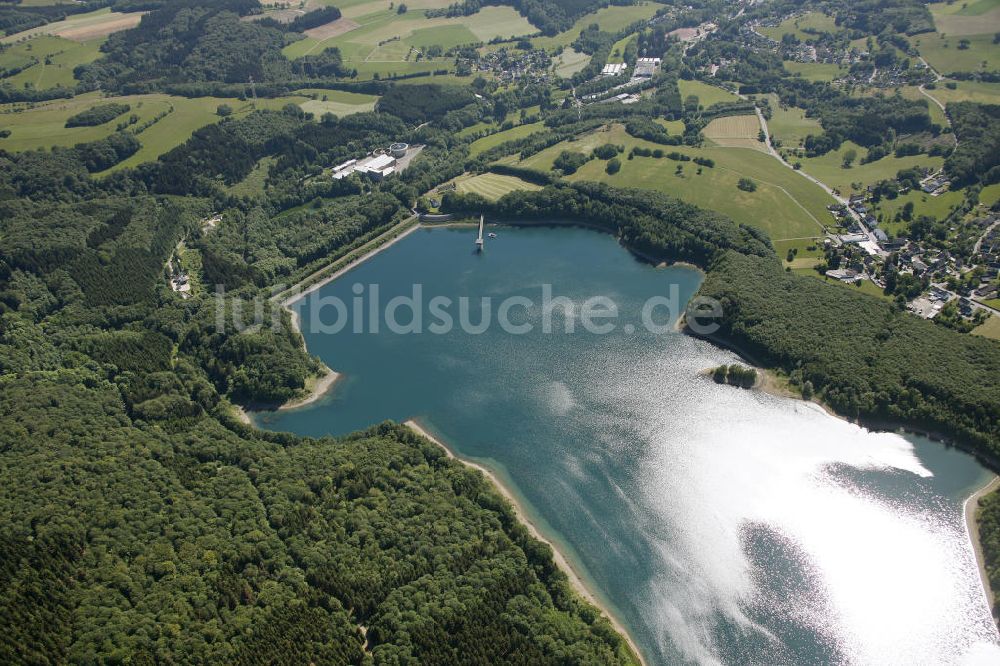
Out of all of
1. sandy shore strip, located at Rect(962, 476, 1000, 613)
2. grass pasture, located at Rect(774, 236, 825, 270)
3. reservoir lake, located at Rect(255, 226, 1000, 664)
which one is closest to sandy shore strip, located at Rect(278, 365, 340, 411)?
reservoir lake, located at Rect(255, 226, 1000, 664)

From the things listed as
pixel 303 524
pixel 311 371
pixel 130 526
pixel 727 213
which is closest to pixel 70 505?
pixel 130 526

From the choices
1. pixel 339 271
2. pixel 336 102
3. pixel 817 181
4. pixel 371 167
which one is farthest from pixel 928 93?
pixel 336 102

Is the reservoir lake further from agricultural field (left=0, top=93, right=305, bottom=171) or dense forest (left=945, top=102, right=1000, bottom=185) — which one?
agricultural field (left=0, top=93, right=305, bottom=171)

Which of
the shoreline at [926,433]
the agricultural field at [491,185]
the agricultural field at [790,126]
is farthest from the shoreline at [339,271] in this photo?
the agricultural field at [790,126]

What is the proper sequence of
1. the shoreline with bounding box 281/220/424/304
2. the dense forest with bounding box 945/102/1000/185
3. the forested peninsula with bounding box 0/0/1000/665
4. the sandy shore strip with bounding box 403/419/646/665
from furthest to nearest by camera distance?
the dense forest with bounding box 945/102/1000/185 < the shoreline with bounding box 281/220/424/304 < the sandy shore strip with bounding box 403/419/646/665 < the forested peninsula with bounding box 0/0/1000/665

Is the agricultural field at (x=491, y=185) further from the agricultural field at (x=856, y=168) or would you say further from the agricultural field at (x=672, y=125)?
the agricultural field at (x=856, y=168)

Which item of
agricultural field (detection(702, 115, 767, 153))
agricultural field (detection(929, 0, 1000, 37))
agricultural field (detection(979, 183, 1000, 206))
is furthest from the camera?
agricultural field (detection(929, 0, 1000, 37))

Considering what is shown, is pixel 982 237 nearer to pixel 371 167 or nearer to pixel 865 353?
pixel 865 353
